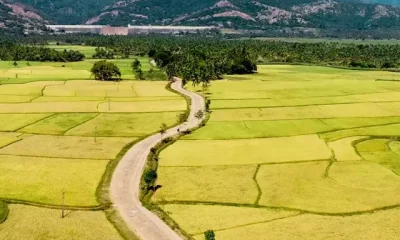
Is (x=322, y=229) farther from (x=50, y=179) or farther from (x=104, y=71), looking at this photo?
(x=104, y=71)

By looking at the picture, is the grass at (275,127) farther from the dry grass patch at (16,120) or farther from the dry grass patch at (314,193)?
the dry grass patch at (16,120)

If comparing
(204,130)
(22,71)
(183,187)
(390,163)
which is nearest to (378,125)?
(390,163)

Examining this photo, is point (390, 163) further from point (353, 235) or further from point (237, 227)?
point (237, 227)

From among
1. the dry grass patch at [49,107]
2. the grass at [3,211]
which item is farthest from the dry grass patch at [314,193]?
the dry grass patch at [49,107]

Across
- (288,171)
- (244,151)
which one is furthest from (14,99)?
(288,171)

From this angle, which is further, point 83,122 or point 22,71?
point 22,71

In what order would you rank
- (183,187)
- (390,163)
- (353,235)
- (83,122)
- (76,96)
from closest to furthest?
(353,235)
(183,187)
(390,163)
(83,122)
(76,96)
